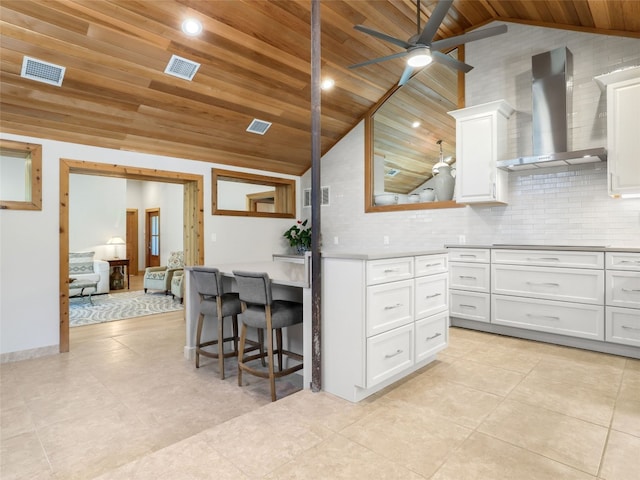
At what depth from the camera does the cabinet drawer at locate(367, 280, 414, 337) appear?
2.35 meters

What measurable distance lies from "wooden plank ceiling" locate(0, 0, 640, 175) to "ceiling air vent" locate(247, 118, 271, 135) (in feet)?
0.28

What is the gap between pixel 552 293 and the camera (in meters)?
3.63

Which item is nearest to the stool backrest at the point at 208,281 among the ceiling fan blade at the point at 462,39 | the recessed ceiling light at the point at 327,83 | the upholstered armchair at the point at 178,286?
the ceiling fan blade at the point at 462,39

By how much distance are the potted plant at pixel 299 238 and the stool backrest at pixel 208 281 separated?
3.24 metres

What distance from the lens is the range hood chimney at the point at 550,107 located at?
376 centimetres

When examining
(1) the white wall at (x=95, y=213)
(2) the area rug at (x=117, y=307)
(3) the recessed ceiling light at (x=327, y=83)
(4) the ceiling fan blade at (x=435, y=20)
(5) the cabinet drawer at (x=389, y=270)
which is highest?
(3) the recessed ceiling light at (x=327, y=83)

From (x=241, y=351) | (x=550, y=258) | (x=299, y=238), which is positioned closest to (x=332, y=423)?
(x=241, y=351)

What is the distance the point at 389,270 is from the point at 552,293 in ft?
7.29

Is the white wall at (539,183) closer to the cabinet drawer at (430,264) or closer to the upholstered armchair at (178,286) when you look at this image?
the cabinet drawer at (430,264)

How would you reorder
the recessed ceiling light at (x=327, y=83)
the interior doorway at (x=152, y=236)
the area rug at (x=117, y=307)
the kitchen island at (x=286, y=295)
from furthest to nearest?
1. the interior doorway at (x=152, y=236)
2. the area rug at (x=117, y=307)
3. the recessed ceiling light at (x=327, y=83)
4. the kitchen island at (x=286, y=295)

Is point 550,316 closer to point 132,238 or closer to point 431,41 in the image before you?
point 431,41

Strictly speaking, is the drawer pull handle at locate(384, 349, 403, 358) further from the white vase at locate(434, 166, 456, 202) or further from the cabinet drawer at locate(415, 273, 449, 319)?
the white vase at locate(434, 166, 456, 202)

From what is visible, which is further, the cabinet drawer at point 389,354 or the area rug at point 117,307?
the area rug at point 117,307

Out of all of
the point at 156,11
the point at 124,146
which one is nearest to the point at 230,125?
the point at 124,146
